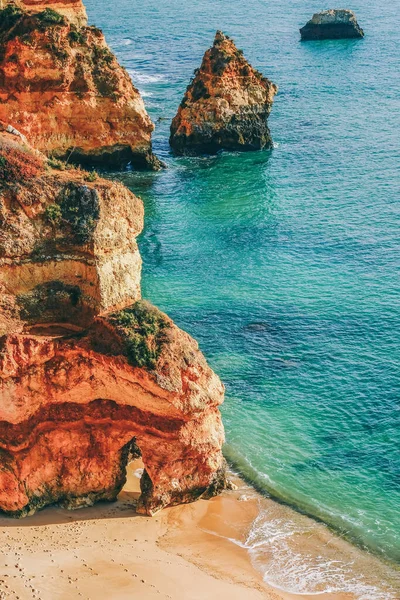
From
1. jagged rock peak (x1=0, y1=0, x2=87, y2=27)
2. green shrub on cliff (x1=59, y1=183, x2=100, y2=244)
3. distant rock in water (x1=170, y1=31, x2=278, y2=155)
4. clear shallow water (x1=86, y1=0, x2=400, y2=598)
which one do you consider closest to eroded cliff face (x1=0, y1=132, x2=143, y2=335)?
green shrub on cliff (x1=59, y1=183, x2=100, y2=244)

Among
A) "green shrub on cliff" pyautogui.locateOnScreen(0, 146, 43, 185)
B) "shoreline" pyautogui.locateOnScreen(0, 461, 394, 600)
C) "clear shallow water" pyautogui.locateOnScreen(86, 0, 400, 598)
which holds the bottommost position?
"shoreline" pyautogui.locateOnScreen(0, 461, 394, 600)

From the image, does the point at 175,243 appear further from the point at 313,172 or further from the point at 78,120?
the point at 313,172

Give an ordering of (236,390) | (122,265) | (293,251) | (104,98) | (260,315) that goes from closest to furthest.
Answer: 1. (122,265)
2. (236,390)
3. (260,315)
4. (293,251)
5. (104,98)

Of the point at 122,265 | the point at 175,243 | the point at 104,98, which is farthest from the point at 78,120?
the point at 122,265

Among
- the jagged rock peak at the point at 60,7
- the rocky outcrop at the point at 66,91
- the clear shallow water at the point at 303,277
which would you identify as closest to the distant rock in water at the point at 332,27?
the clear shallow water at the point at 303,277

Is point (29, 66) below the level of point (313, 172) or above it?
above

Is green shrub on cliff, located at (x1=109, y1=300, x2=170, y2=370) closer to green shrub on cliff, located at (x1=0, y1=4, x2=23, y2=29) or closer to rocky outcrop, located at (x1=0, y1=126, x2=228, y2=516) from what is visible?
rocky outcrop, located at (x1=0, y1=126, x2=228, y2=516)

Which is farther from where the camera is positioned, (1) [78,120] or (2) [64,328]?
(1) [78,120]
